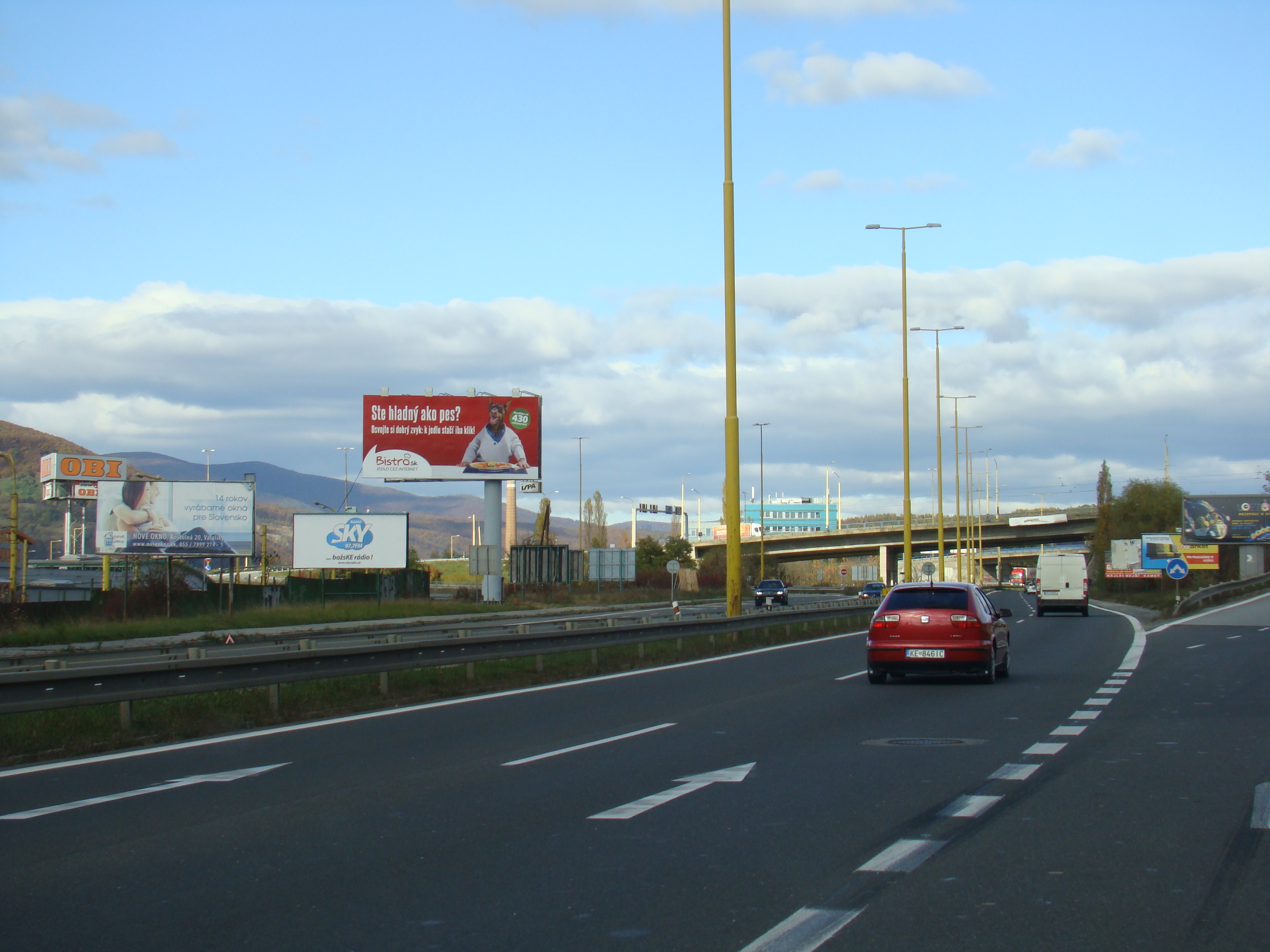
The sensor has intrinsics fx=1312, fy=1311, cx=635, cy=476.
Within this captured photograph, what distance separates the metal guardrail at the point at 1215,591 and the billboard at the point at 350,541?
1372 inches

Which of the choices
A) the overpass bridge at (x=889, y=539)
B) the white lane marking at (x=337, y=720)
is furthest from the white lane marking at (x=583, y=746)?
the overpass bridge at (x=889, y=539)

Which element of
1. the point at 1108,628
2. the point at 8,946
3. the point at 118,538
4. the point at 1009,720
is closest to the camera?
the point at 8,946

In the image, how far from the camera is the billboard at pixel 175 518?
5575 cm

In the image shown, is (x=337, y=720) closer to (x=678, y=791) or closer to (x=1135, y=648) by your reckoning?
(x=678, y=791)

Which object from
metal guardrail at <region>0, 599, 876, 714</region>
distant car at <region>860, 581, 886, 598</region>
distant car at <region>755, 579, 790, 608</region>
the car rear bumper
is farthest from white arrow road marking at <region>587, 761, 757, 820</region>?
distant car at <region>860, 581, 886, 598</region>

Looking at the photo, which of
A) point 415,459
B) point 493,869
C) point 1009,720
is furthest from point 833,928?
point 415,459

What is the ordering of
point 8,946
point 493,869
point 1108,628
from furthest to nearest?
point 1108,628 < point 493,869 < point 8,946

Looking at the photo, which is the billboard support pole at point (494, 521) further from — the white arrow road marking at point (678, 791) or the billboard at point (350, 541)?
the white arrow road marking at point (678, 791)

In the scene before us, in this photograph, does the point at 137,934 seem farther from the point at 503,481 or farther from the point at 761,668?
the point at 503,481

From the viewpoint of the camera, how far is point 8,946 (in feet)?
17.5

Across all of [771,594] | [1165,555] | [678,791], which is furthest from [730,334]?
[1165,555]

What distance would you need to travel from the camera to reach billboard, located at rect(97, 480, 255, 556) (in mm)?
55750

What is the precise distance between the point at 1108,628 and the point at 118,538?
39821mm

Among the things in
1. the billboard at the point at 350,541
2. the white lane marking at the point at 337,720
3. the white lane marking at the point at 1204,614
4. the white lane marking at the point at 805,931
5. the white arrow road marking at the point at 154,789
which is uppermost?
the billboard at the point at 350,541
